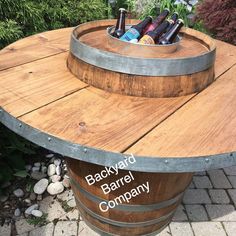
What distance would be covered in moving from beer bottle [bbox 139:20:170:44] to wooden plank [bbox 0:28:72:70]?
2.02ft

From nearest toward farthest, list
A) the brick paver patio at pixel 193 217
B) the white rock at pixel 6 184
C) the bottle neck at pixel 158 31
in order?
1. the bottle neck at pixel 158 31
2. the brick paver patio at pixel 193 217
3. the white rock at pixel 6 184

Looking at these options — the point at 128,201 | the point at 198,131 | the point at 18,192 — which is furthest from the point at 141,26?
the point at 18,192

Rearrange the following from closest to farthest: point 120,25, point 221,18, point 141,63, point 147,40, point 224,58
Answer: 1. point 141,63
2. point 147,40
3. point 120,25
4. point 224,58
5. point 221,18

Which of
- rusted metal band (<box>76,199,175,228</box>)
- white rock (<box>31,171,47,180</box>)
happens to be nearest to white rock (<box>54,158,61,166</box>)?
white rock (<box>31,171,47,180</box>)

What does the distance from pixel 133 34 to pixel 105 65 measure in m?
0.46

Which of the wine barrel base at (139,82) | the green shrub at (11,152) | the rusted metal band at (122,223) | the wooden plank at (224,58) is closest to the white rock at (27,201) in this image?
the green shrub at (11,152)

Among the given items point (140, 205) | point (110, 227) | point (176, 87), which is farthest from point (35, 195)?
point (176, 87)

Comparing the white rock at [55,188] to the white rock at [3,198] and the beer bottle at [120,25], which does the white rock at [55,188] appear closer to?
the white rock at [3,198]

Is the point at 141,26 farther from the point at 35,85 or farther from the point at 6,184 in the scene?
the point at 6,184

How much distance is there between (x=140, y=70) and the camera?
1712 millimetres

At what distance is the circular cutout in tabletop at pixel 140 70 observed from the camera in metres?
1.71

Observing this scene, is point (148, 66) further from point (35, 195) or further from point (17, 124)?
point (35, 195)

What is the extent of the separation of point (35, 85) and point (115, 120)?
54 cm

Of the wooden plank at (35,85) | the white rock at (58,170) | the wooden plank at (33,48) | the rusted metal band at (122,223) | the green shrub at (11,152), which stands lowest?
the white rock at (58,170)
